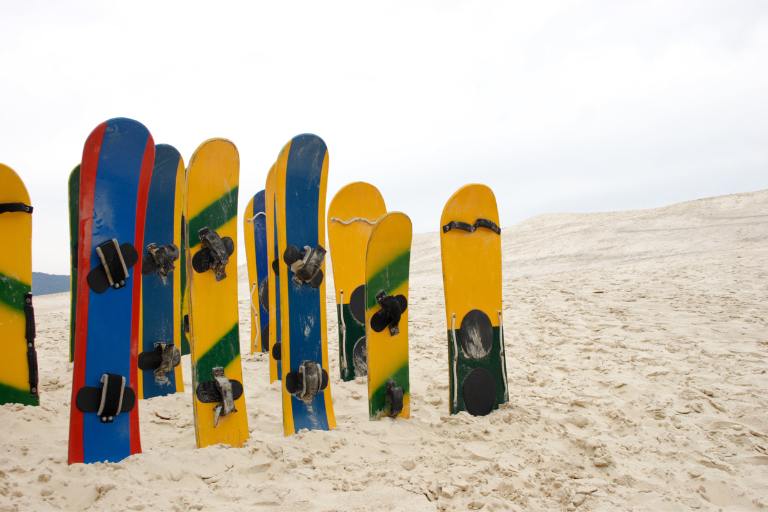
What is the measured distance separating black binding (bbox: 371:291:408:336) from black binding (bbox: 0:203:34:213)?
232 centimetres

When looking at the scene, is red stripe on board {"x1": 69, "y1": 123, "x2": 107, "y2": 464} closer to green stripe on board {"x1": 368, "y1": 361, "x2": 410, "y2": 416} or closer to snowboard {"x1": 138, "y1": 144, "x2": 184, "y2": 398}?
snowboard {"x1": 138, "y1": 144, "x2": 184, "y2": 398}

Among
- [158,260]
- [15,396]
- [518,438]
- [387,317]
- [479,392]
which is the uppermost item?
[158,260]

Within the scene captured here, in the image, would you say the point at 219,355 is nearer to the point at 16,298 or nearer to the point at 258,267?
the point at 16,298

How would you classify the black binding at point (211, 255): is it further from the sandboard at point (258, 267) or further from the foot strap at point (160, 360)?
the sandboard at point (258, 267)

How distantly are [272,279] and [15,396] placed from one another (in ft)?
5.64

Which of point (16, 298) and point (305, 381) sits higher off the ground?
point (16, 298)

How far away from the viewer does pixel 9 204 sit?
10.7 ft

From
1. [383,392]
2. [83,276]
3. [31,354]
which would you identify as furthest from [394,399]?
[31,354]

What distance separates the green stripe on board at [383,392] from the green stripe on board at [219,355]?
867mm

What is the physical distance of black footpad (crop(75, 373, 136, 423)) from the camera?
2262mm

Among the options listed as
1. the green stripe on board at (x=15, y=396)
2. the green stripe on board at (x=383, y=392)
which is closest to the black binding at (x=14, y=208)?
the green stripe on board at (x=15, y=396)

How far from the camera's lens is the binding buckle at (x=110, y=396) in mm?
2273

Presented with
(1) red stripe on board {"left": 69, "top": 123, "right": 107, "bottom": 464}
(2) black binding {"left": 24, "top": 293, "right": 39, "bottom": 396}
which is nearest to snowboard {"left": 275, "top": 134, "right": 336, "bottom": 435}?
(1) red stripe on board {"left": 69, "top": 123, "right": 107, "bottom": 464}

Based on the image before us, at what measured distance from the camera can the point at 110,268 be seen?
232cm
